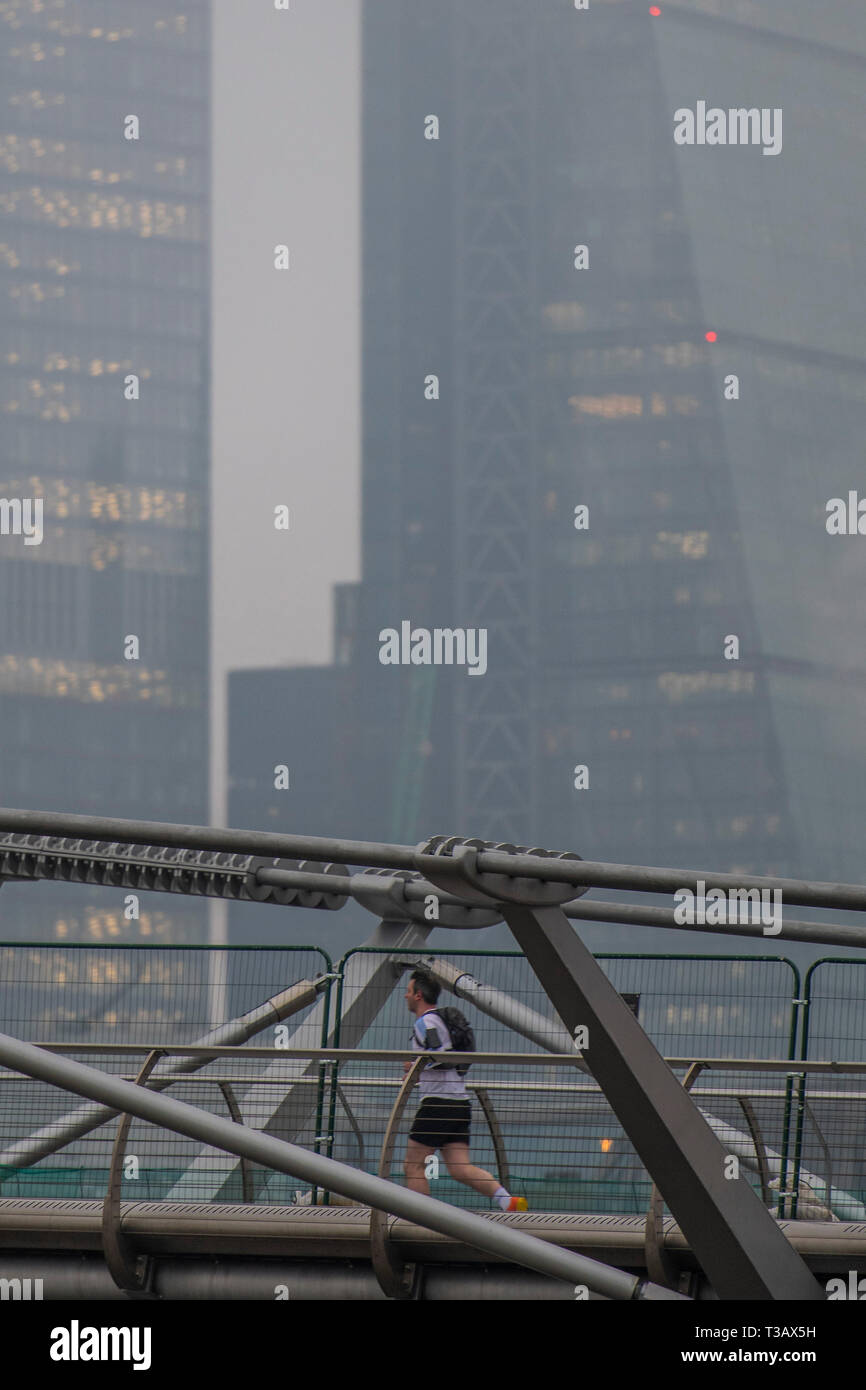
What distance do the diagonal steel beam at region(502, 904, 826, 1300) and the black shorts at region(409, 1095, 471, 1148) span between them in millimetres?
2500

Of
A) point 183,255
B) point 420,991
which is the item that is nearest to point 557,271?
point 183,255

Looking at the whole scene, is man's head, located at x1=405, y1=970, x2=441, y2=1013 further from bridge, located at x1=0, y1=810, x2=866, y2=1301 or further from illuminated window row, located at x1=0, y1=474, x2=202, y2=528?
illuminated window row, located at x1=0, y1=474, x2=202, y2=528

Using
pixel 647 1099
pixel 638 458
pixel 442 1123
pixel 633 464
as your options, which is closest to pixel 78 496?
pixel 633 464

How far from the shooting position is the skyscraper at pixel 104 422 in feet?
444

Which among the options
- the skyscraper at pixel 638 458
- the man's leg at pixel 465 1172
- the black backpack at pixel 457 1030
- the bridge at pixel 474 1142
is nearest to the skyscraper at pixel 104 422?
the skyscraper at pixel 638 458

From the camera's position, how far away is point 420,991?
32.1 ft

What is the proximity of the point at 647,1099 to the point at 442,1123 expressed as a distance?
2842 millimetres

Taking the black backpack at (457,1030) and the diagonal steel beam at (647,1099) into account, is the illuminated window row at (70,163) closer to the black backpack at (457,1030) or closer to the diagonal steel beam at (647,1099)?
the black backpack at (457,1030)

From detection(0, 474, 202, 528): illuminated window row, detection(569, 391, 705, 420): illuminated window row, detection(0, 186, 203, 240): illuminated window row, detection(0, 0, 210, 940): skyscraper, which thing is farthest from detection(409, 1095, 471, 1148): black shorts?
detection(0, 186, 203, 240): illuminated window row

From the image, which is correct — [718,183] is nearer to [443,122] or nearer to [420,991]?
[443,122]

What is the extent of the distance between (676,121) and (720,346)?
2161cm

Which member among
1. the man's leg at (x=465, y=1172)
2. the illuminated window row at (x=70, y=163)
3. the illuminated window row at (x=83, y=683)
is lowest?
the man's leg at (x=465, y=1172)

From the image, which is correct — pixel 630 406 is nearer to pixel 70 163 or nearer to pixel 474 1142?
pixel 70 163

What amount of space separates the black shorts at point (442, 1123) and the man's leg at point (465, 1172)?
41 mm
